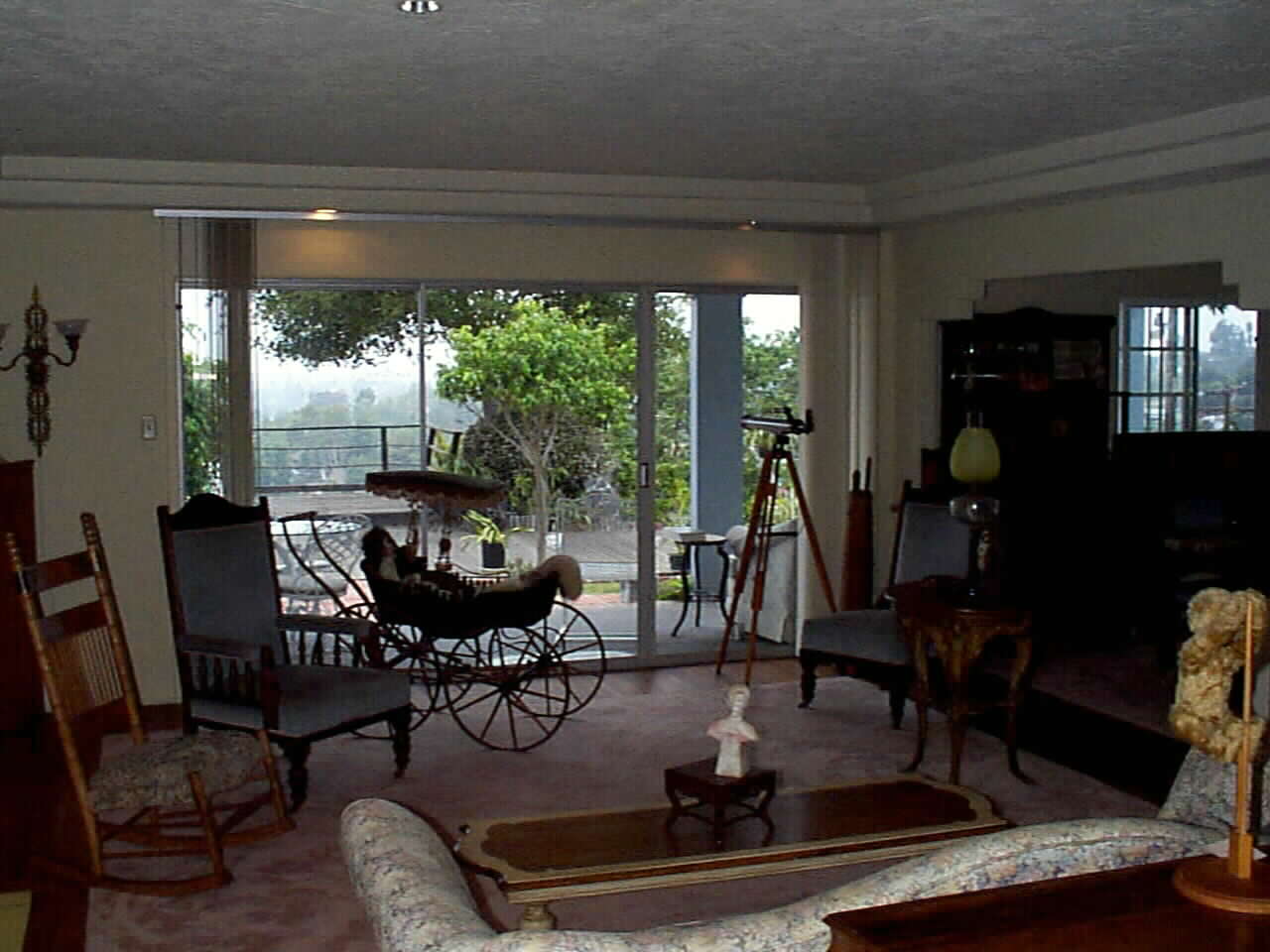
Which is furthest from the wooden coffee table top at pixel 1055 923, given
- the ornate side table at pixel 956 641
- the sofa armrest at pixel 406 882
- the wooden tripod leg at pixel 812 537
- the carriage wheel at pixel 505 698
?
the wooden tripod leg at pixel 812 537

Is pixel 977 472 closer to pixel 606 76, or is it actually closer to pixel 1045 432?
pixel 606 76

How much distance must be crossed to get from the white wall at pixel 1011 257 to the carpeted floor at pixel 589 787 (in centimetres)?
142

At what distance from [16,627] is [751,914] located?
15.5ft

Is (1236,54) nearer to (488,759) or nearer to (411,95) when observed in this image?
(411,95)

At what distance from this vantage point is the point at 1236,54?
396 centimetres

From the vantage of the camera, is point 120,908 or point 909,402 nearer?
point 120,908

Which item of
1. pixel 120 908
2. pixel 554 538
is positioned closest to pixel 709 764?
pixel 120 908

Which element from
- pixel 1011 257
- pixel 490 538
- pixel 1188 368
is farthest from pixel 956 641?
pixel 1188 368

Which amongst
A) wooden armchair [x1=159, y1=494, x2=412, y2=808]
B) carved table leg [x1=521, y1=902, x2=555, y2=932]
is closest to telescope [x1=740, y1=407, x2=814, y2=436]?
wooden armchair [x1=159, y1=494, x2=412, y2=808]

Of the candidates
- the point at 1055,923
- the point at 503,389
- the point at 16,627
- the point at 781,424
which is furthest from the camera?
the point at 503,389

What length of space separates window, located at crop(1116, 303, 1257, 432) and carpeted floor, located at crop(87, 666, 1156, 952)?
3.05 m

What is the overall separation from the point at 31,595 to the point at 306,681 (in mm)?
1095

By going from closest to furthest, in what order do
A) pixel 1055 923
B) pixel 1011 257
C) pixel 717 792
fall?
1. pixel 1055 923
2. pixel 717 792
3. pixel 1011 257

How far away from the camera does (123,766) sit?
4367 mm
